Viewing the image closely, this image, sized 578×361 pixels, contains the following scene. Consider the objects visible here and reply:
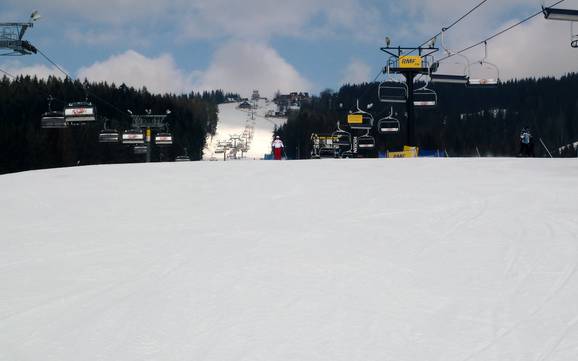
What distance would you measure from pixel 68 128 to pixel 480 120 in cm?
10743

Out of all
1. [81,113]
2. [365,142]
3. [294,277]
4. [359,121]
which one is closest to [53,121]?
[81,113]

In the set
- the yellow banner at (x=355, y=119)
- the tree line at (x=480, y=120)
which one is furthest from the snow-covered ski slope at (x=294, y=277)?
the tree line at (x=480, y=120)

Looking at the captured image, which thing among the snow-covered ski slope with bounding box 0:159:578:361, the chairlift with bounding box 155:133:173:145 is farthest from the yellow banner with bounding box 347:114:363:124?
the snow-covered ski slope with bounding box 0:159:578:361

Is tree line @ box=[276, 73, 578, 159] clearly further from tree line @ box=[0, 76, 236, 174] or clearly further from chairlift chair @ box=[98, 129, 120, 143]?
chairlift chair @ box=[98, 129, 120, 143]

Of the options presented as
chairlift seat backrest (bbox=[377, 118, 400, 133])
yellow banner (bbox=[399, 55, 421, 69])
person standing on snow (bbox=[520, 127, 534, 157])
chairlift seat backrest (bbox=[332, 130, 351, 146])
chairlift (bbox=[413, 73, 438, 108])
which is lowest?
person standing on snow (bbox=[520, 127, 534, 157])

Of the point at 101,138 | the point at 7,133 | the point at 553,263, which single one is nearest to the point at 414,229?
the point at 553,263

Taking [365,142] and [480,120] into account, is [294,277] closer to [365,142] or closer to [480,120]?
[365,142]

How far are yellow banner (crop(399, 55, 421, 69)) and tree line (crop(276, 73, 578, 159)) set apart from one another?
62348mm

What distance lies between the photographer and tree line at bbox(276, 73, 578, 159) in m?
119

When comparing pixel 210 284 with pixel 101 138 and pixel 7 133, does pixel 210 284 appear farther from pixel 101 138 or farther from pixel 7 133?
pixel 7 133

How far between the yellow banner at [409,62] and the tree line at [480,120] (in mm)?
62348

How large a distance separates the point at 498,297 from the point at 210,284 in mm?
2465

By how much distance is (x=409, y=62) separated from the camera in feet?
116

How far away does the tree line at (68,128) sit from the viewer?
7761cm
